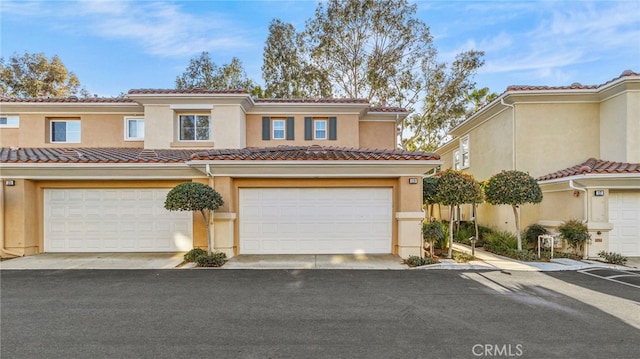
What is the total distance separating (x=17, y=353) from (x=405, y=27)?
22.6 m

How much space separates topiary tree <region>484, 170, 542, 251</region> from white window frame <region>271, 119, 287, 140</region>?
9.24 metres

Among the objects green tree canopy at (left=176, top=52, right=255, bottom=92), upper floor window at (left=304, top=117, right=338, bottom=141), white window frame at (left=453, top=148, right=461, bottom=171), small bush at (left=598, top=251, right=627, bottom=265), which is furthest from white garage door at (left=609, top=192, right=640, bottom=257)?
green tree canopy at (left=176, top=52, right=255, bottom=92)

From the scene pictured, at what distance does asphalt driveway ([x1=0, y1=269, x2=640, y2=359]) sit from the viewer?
4.44 meters

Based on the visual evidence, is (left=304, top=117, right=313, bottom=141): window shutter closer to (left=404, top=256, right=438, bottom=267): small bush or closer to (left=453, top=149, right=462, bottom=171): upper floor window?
(left=404, top=256, right=438, bottom=267): small bush

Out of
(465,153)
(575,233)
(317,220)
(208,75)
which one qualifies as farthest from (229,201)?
(208,75)

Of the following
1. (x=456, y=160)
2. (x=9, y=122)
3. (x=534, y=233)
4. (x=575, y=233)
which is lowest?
(x=534, y=233)

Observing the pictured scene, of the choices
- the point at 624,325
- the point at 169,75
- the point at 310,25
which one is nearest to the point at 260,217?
the point at 624,325

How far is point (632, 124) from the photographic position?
11555 mm

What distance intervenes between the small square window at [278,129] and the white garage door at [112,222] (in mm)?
6059

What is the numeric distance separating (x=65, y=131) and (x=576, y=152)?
22.8 m

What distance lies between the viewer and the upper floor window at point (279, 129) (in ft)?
50.3

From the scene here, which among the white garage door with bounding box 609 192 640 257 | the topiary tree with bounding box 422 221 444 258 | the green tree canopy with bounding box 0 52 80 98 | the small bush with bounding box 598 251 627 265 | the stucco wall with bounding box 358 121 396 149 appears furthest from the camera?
the green tree canopy with bounding box 0 52 80 98

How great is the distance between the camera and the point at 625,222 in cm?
1052

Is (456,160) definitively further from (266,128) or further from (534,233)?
(266,128)
